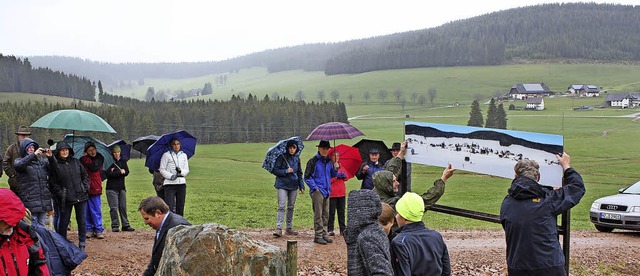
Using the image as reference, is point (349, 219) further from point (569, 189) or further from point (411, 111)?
point (411, 111)

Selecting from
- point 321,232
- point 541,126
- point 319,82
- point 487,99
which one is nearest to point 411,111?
point 487,99

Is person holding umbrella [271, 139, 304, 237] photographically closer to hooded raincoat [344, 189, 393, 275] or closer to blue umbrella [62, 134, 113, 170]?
blue umbrella [62, 134, 113, 170]

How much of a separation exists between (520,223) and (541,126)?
98.1 meters

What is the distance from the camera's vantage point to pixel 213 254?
5.30m

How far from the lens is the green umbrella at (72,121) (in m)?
11.4

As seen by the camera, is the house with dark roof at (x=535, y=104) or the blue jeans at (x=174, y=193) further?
the house with dark roof at (x=535, y=104)

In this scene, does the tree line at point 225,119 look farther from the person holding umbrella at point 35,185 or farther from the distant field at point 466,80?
the person holding umbrella at point 35,185

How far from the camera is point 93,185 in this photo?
12.5 m

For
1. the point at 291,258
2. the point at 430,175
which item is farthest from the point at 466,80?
the point at 291,258

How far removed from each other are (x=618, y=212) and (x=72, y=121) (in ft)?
44.5

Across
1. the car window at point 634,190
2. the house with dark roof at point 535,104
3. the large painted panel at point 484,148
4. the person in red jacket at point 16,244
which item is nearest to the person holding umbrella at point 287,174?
the large painted panel at point 484,148

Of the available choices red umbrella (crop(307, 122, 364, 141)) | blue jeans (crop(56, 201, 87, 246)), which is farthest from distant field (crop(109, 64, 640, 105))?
blue jeans (crop(56, 201, 87, 246))

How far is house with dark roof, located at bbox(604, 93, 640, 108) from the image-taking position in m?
122

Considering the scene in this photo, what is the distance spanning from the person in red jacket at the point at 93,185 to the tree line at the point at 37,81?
434 feet
